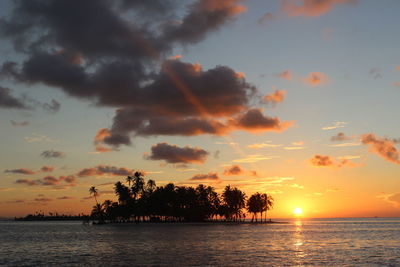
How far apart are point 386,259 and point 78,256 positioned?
48.3 m

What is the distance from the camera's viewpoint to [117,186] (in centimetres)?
19988

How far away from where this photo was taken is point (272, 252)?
73500mm

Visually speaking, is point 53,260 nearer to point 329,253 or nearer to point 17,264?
point 17,264

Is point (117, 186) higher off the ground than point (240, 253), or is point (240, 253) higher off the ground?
point (117, 186)

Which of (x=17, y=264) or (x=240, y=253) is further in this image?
(x=240, y=253)

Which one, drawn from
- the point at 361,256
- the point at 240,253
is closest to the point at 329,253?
the point at 361,256

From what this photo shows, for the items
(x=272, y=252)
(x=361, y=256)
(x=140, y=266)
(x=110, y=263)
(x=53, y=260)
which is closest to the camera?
(x=140, y=266)

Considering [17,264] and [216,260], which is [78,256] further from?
[216,260]

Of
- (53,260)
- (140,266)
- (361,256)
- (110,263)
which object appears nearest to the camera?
(140,266)

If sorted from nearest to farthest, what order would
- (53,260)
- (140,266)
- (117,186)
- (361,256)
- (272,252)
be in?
(140,266) < (53,260) < (361,256) < (272,252) < (117,186)

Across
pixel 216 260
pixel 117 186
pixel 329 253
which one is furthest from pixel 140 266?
pixel 117 186

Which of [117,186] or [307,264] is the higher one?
[117,186]

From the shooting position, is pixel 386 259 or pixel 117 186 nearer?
pixel 386 259

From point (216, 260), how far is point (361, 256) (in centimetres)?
2506
